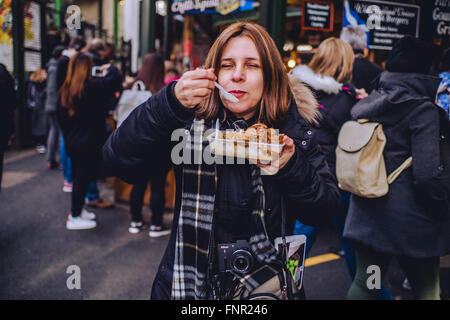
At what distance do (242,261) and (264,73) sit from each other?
773 mm

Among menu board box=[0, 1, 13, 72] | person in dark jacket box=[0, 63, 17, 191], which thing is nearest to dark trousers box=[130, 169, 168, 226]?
person in dark jacket box=[0, 63, 17, 191]

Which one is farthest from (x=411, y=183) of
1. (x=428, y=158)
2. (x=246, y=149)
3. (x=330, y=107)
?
(x=246, y=149)

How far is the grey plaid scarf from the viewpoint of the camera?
1571 mm

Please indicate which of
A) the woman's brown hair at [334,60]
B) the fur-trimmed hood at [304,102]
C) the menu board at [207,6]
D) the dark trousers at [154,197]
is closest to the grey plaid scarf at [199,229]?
the fur-trimmed hood at [304,102]

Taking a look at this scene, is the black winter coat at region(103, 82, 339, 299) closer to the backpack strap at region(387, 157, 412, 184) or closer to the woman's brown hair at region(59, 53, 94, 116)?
the backpack strap at region(387, 157, 412, 184)

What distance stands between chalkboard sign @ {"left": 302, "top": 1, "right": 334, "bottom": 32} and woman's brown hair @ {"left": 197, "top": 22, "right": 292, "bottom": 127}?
370 cm

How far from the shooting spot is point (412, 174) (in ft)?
8.55

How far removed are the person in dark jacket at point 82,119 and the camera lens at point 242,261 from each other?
3733 mm

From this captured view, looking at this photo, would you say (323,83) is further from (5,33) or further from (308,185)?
(5,33)

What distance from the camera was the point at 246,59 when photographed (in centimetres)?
169

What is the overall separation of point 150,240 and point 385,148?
3.06 meters

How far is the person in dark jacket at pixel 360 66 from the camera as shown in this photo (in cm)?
402
